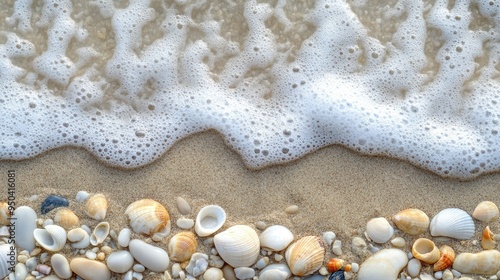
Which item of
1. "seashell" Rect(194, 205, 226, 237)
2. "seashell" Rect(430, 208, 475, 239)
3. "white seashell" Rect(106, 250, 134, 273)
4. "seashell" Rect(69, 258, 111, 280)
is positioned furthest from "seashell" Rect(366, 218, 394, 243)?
"seashell" Rect(69, 258, 111, 280)

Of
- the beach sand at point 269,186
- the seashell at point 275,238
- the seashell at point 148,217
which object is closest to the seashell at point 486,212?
the beach sand at point 269,186

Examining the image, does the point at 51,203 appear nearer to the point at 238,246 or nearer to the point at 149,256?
the point at 149,256

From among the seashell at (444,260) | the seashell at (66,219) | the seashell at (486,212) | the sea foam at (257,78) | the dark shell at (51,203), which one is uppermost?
the sea foam at (257,78)

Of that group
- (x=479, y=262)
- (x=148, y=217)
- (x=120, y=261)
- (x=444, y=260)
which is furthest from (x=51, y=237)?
(x=479, y=262)

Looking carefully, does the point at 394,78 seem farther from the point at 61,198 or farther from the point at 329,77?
the point at 61,198

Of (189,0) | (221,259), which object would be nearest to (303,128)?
(221,259)

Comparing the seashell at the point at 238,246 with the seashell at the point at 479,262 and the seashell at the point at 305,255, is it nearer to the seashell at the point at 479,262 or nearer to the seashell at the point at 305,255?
the seashell at the point at 305,255
